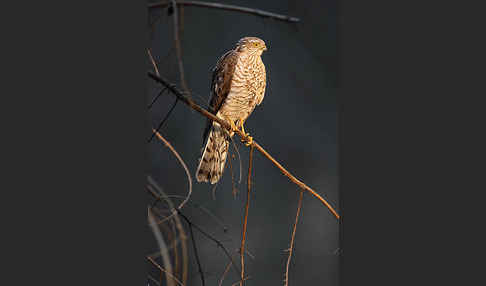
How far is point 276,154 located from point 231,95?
41 centimetres

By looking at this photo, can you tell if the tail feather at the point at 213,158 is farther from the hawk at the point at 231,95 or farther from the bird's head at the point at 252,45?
the bird's head at the point at 252,45

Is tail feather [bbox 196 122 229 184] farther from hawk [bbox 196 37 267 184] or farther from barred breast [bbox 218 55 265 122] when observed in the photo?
barred breast [bbox 218 55 265 122]

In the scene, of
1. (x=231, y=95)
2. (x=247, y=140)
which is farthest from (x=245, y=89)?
(x=247, y=140)

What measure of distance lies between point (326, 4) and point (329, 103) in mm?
428

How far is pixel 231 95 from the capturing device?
2.30 m

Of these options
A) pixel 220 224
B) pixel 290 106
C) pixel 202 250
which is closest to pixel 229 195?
pixel 220 224

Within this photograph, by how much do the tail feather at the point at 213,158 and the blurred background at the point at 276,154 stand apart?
3cm

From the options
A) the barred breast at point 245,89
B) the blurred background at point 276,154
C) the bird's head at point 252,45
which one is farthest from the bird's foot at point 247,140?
the bird's head at point 252,45

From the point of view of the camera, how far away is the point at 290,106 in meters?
2.13

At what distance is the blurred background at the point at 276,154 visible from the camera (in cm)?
200

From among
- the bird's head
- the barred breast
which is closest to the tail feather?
the barred breast

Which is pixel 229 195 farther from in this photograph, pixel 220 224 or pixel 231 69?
pixel 231 69

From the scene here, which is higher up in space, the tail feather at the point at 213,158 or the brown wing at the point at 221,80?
the brown wing at the point at 221,80

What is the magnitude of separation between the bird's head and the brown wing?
5 cm
